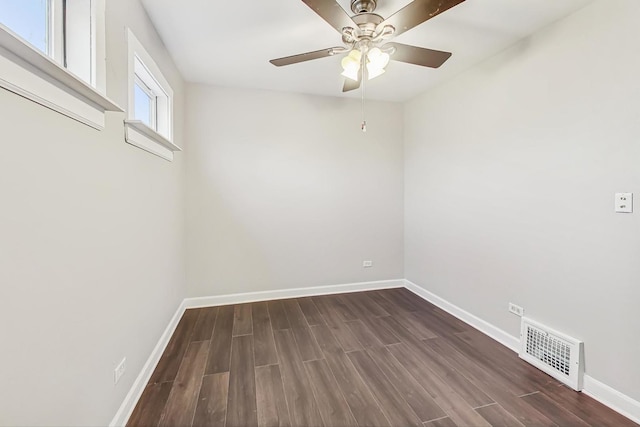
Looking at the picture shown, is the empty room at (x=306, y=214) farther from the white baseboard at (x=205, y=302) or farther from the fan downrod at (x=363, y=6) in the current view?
the fan downrod at (x=363, y=6)

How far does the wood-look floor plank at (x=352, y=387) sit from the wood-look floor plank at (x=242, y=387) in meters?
0.58

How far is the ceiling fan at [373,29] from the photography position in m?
1.41

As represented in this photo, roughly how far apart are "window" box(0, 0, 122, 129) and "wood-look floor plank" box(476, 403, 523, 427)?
2.56 m

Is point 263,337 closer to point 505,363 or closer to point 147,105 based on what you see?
point 505,363

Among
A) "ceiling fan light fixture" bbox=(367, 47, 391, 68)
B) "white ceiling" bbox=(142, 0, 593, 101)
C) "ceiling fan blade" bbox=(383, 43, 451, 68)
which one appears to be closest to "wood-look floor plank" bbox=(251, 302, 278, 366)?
"ceiling fan light fixture" bbox=(367, 47, 391, 68)

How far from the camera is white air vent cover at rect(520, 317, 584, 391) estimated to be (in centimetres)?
186

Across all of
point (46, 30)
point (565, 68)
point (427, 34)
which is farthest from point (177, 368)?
point (565, 68)

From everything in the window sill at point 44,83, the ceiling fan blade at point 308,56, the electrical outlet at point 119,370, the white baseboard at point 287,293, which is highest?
the ceiling fan blade at point 308,56

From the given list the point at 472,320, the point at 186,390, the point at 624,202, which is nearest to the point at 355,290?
the point at 472,320

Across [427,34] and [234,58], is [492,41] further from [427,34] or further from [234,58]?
[234,58]

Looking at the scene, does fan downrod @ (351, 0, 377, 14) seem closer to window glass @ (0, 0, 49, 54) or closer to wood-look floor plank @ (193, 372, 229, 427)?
window glass @ (0, 0, 49, 54)

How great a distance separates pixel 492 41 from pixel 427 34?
0.58m

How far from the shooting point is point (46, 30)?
1138 millimetres

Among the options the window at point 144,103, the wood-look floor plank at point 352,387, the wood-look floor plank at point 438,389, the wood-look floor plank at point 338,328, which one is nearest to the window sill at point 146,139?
the window at point 144,103
